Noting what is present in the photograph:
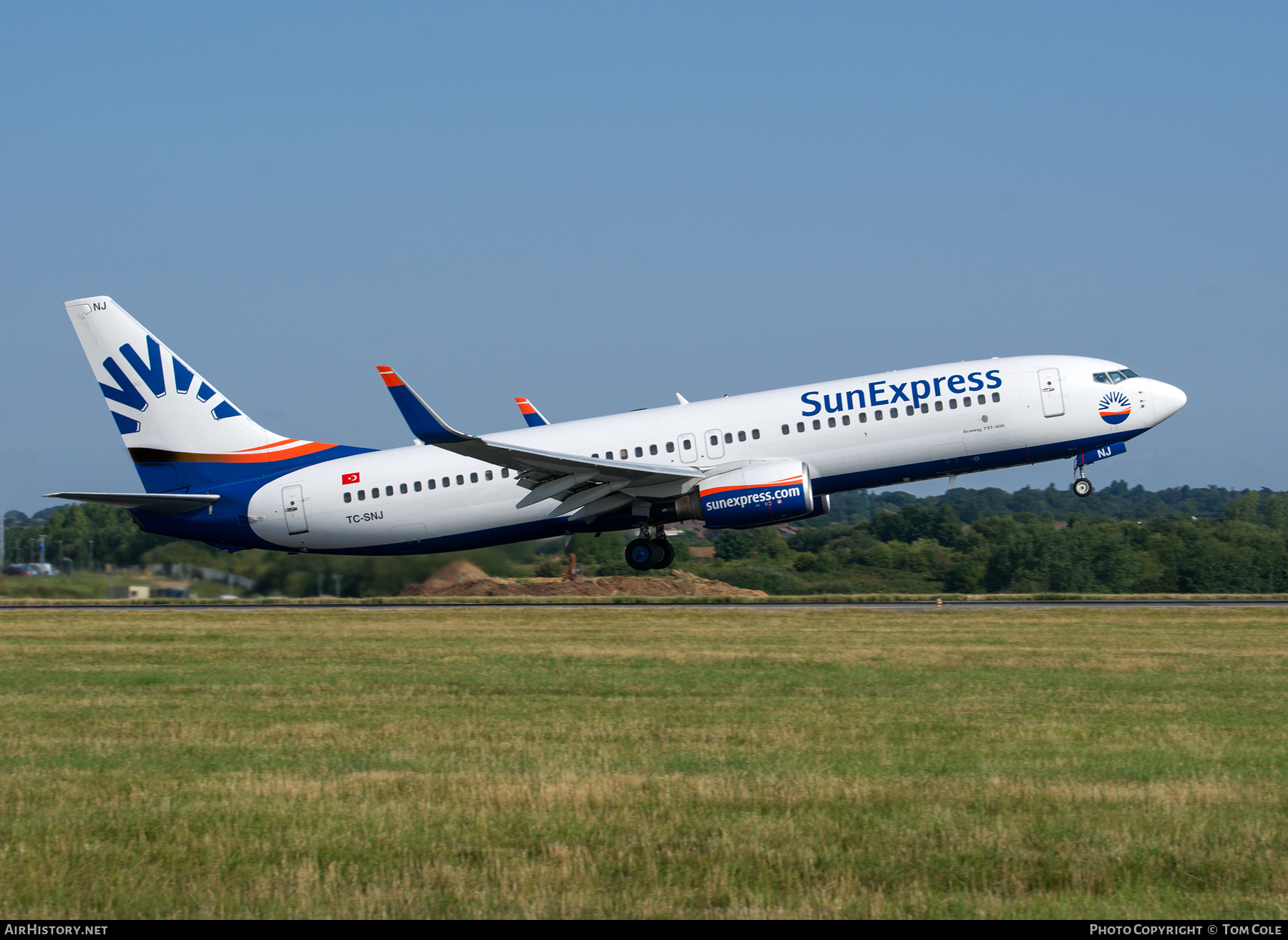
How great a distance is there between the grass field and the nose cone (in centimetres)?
1103

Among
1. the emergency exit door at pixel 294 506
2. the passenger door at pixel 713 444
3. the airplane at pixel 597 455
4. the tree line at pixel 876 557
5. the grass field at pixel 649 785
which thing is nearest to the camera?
the grass field at pixel 649 785

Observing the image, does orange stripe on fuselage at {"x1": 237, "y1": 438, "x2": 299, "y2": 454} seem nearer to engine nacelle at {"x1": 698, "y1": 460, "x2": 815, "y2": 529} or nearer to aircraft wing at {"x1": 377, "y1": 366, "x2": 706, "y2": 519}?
aircraft wing at {"x1": 377, "y1": 366, "x2": 706, "y2": 519}

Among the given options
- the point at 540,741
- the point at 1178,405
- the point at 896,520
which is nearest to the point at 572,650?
the point at 540,741

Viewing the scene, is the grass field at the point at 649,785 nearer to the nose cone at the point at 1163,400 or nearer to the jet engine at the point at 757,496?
the jet engine at the point at 757,496

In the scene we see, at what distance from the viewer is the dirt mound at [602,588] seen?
4122 centimetres

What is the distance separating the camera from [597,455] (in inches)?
1276

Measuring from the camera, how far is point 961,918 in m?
7.19

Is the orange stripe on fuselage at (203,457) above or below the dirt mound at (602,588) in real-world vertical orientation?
above

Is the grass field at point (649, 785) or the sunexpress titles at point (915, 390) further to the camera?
the sunexpress titles at point (915, 390)

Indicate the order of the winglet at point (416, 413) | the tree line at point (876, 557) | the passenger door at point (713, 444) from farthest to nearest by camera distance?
the tree line at point (876, 557) → the passenger door at point (713, 444) → the winglet at point (416, 413)

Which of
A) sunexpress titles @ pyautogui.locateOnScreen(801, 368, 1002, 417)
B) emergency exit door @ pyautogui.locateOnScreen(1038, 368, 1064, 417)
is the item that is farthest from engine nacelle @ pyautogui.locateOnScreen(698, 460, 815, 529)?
emergency exit door @ pyautogui.locateOnScreen(1038, 368, 1064, 417)

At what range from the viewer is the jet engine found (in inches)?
1189

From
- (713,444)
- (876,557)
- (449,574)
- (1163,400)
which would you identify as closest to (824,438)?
(713,444)

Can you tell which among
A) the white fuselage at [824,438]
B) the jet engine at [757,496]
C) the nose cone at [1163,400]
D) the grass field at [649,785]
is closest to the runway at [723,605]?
the white fuselage at [824,438]
